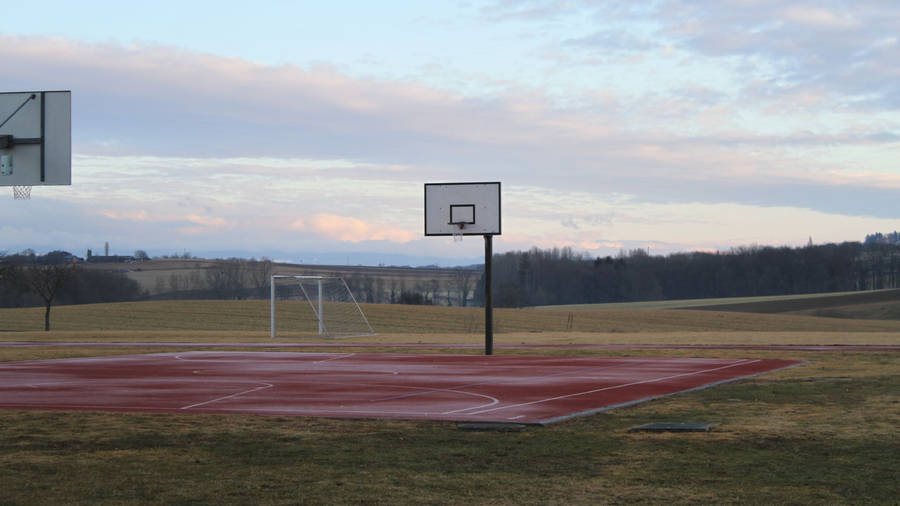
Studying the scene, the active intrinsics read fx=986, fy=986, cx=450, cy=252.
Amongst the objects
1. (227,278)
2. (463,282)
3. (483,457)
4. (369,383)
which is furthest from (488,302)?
(463,282)

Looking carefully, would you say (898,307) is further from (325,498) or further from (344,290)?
(325,498)

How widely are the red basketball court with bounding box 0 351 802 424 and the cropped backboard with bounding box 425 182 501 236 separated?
4541mm

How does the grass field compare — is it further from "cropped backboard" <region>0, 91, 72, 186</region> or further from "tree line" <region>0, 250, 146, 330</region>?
"tree line" <region>0, 250, 146, 330</region>

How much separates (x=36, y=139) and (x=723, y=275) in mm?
142282

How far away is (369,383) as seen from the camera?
21719 mm

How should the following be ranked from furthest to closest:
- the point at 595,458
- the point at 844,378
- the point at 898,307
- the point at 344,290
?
the point at 898,307 < the point at 344,290 < the point at 844,378 < the point at 595,458

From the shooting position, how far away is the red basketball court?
16594mm

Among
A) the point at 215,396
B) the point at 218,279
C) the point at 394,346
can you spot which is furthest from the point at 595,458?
the point at 218,279

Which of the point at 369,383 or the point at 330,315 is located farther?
A: the point at 330,315

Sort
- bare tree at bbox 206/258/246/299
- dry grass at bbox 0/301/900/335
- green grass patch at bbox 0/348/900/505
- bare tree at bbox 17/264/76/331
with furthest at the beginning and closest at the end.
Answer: bare tree at bbox 206/258/246/299
bare tree at bbox 17/264/76/331
dry grass at bbox 0/301/900/335
green grass patch at bbox 0/348/900/505

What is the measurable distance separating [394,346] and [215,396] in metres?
20.9

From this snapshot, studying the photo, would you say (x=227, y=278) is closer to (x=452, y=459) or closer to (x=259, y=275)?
(x=259, y=275)

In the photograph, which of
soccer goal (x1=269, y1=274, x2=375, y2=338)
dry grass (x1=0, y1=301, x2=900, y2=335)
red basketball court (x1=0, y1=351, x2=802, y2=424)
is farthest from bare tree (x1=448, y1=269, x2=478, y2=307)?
red basketball court (x1=0, y1=351, x2=802, y2=424)

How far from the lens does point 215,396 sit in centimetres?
1870
